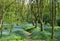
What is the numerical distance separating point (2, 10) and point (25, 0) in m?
21.9

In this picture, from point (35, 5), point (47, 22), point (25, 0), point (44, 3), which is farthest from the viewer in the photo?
point (47, 22)

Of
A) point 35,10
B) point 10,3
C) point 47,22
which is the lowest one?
point 47,22

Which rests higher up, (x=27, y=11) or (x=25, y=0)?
(x=25, y=0)

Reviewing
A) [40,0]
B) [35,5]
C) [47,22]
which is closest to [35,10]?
[35,5]

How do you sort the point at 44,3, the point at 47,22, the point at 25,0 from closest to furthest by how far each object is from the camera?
the point at 44,3
the point at 25,0
the point at 47,22

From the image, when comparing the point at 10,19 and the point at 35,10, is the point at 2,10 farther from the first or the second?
the point at 35,10

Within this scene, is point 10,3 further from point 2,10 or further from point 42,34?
point 42,34

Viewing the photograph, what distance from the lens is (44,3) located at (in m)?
32.6

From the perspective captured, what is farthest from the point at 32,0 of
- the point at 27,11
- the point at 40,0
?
the point at 27,11

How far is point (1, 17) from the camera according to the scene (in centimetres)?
2188

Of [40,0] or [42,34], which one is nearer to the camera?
[42,34]

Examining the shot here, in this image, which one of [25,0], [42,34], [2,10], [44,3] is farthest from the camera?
[25,0]

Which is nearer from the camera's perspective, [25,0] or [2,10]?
[2,10]

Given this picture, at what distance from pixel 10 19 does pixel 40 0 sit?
11.3 meters
